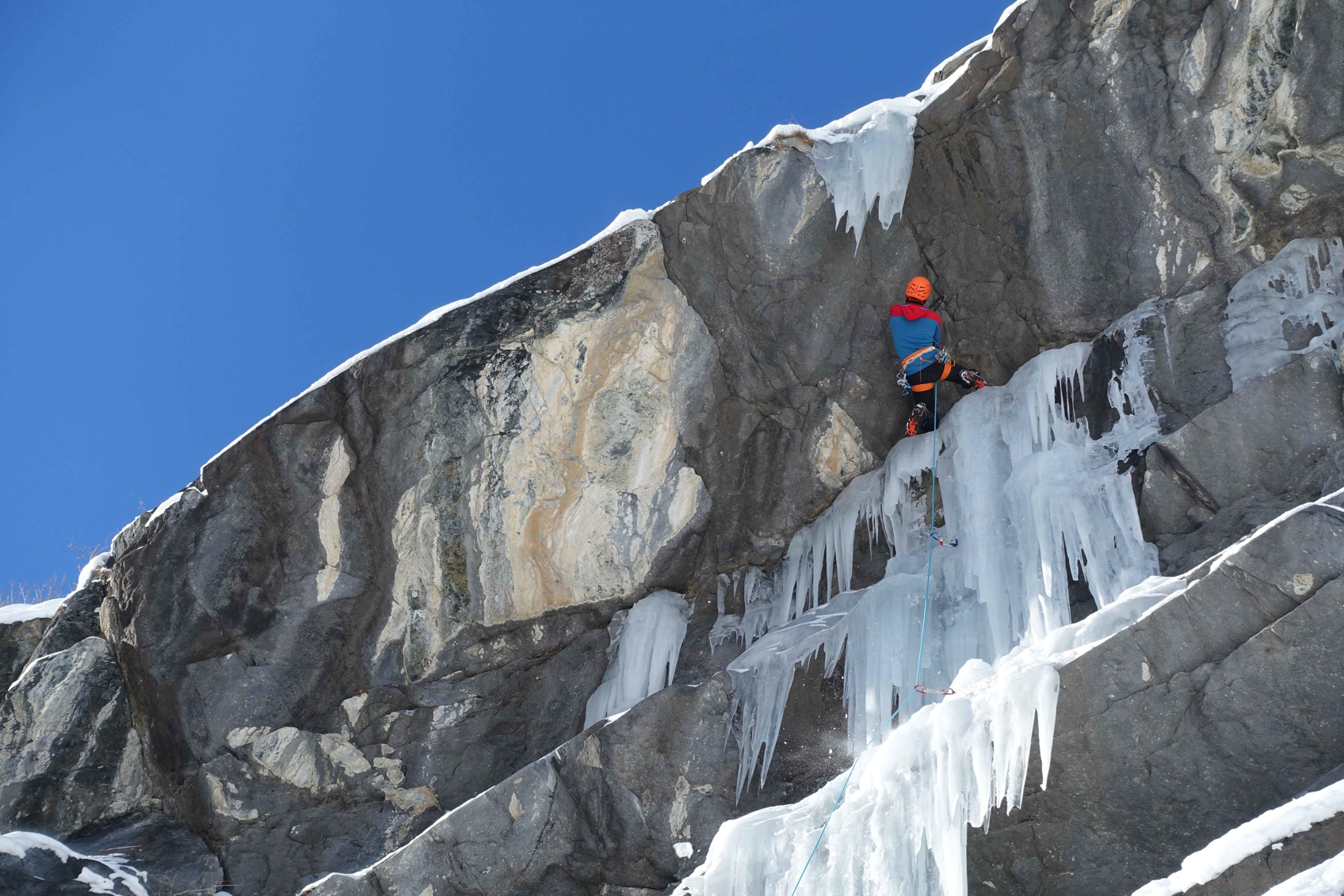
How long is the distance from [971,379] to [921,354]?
0.47 metres

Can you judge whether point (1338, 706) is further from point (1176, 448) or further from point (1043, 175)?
point (1043, 175)

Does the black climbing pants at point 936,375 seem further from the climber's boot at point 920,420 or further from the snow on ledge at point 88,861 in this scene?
the snow on ledge at point 88,861

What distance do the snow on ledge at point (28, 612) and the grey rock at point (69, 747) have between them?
31.3 inches

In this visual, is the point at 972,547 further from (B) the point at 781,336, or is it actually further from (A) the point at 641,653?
(A) the point at 641,653

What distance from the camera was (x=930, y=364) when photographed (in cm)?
915

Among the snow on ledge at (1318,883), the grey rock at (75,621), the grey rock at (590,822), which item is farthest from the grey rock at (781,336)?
the snow on ledge at (1318,883)

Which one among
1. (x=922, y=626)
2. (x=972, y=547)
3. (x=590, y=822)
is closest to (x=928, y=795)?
(x=922, y=626)

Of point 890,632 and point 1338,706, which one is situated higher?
point 890,632

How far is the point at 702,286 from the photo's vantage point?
31.7ft

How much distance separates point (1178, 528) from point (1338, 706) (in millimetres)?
2322

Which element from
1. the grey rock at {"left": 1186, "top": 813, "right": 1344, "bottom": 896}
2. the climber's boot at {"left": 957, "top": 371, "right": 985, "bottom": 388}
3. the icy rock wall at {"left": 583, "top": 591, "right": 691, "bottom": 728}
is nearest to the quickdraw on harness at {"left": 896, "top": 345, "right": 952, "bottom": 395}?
the climber's boot at {"left": 957, "top": 371, "right": 985, "bottom": 388}

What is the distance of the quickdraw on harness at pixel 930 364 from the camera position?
9.14 metres

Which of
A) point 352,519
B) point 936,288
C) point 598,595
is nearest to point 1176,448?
point 936,288

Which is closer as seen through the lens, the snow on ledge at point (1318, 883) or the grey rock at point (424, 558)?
the snow on ledge at point (1318, 883)
